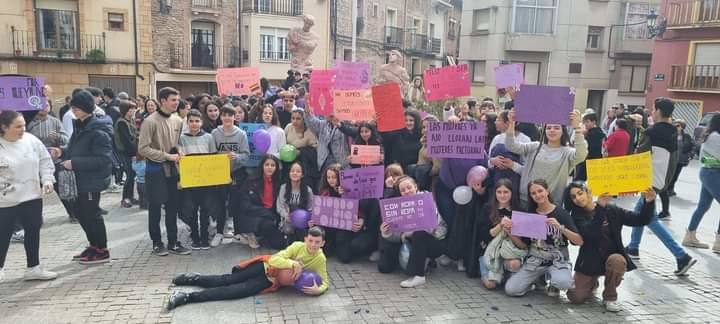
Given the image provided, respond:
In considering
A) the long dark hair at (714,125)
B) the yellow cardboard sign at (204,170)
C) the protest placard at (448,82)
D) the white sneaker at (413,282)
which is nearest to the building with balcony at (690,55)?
the long dark hair at (714,125)

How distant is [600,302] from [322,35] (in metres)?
26.3

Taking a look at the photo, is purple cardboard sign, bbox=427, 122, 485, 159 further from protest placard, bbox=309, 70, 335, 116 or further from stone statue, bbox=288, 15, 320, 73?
stone statue, bbox=288, 15, 320, 73

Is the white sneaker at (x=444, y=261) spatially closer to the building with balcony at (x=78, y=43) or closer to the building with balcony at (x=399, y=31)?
the building with balcony at (x=78, y=43)

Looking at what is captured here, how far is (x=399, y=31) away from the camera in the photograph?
37.2m

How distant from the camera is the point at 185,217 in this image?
258 inches

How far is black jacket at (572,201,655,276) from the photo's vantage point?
5.08m

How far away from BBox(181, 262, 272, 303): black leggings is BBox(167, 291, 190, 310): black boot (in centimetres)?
4

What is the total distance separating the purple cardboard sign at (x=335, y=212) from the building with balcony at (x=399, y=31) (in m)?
24.0

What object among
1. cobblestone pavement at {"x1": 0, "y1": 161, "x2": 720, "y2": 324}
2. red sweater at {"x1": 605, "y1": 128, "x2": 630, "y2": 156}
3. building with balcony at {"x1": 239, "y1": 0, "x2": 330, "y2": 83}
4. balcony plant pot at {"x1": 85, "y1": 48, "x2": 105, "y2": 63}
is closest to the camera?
cobblestone pavement at {"x1": 0, "y1": 161, "x2": 720, "y2": 324}

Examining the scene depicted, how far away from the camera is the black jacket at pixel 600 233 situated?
508 centimetres

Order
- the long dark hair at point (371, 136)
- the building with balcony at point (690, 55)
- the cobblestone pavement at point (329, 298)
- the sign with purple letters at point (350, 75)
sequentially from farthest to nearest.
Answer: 1. the building with balcony at point (690, 55)
2. the sign with purple letters at point (350, 75)
3. the long dark hair at point (371, 136)
4. the cobblestone pavement at point (329, 298)

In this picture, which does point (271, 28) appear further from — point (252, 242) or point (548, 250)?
point (548, 250)

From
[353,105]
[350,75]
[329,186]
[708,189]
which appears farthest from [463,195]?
[708,189]

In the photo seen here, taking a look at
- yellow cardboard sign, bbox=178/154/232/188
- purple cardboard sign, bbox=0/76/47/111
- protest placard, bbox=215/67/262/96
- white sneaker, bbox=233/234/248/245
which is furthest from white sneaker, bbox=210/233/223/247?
protest placard, bbox=215/67/262/96
